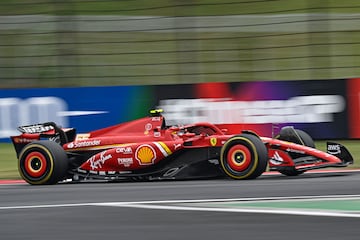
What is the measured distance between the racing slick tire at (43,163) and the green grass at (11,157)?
1475 millimetres

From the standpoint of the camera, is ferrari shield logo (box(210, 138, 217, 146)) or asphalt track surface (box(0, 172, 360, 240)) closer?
→ asphalt track surface (box(0, 172, 360, 240))

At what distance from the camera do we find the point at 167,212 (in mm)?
7445

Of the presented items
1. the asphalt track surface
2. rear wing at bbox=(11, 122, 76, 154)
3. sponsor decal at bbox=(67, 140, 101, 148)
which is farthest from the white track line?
rear wing at bbox=(11, 122, 76, 154)

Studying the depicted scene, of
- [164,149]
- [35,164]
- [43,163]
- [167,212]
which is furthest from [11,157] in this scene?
[167,212]

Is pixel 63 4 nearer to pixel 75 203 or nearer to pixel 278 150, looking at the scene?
pixel 278 150

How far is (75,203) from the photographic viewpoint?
8.33m

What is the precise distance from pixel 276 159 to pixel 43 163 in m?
2.92

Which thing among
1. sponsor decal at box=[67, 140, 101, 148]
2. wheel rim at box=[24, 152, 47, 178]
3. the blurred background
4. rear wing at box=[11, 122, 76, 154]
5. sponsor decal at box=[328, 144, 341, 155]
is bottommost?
wheel rim at box=[24, 152, 47, 178]

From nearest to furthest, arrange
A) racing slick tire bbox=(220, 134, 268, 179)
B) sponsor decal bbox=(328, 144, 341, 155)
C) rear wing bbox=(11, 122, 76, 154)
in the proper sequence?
racing slick tire bbox=(220, 134, 268, 179) → sponsor decal bbox=(328, 144, 341, 155) → rear wing bbox=(11, 122, 76, 154)

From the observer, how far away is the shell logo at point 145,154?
10266 millimetres

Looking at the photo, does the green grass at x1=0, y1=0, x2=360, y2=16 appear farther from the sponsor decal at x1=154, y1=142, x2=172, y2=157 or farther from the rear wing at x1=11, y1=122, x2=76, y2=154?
the sponsor decal at x1=154, y1=142, x2=172, y2=157

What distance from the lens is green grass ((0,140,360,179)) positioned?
12414 millimetres

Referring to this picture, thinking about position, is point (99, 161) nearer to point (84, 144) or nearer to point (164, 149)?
point (84, 144)

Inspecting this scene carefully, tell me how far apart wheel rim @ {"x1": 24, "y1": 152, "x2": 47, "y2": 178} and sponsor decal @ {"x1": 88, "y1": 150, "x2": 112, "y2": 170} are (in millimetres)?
587
